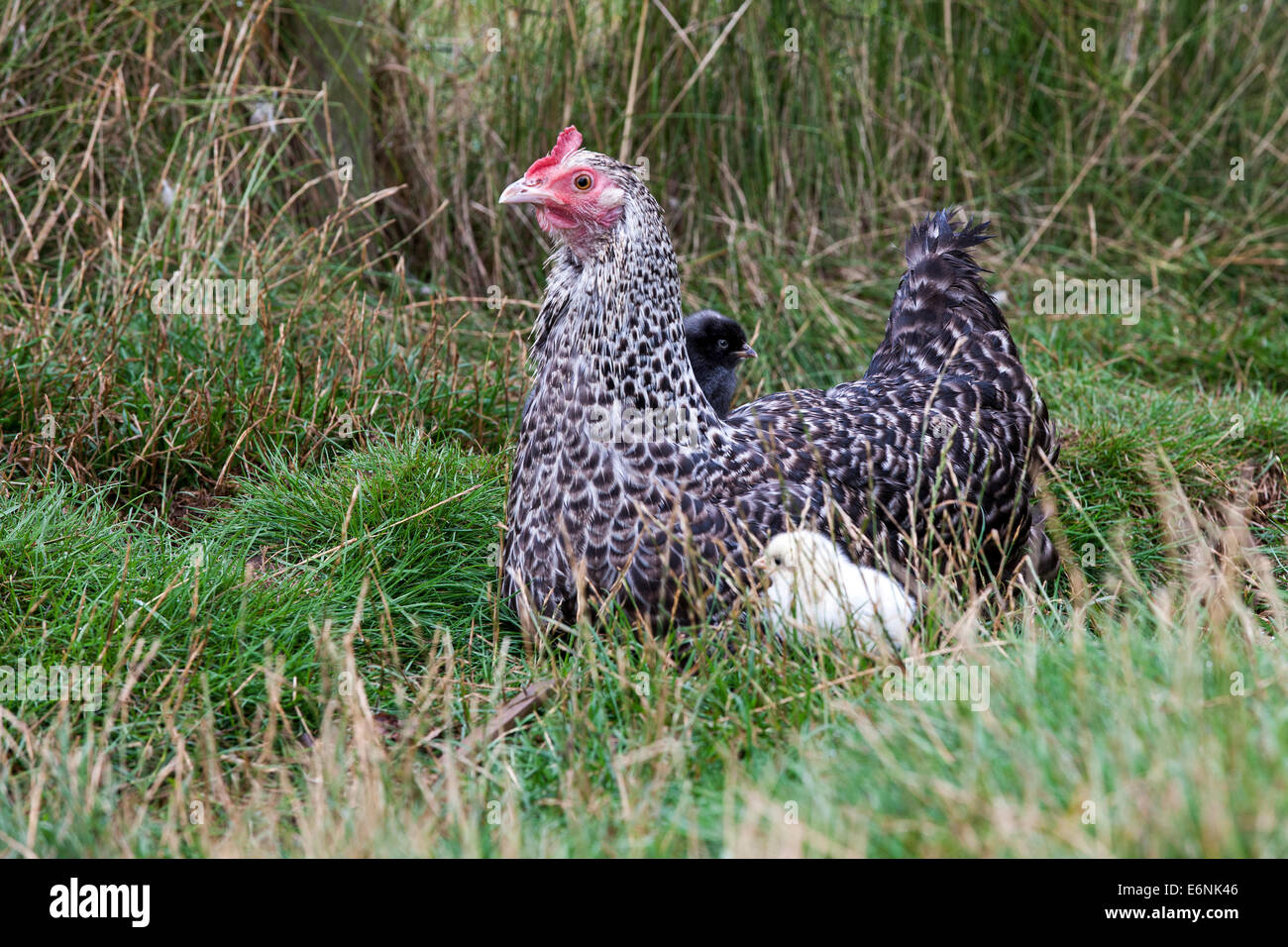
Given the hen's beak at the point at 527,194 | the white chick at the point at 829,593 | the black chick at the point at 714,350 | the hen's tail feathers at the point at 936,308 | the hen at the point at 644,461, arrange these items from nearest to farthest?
the white chick at the point at 829,593
the hen at the point at 644,461
the hen's beak at the point at 527,194
the hen's tail feathers at the point at 936,308
the black chick at the point at 714,350

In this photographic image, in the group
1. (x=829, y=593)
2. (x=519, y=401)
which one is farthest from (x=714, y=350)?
(x=829, y=593)

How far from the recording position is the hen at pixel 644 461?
128 inches

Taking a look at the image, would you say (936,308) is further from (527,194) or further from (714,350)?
(527,194)

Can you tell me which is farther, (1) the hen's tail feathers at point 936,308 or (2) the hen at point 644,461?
(1) the hen's tail feathers at point 936,308

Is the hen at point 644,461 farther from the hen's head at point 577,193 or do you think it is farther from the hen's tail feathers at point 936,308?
the hen's tail feathers at point 936,308

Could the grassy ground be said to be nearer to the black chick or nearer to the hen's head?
the black chick

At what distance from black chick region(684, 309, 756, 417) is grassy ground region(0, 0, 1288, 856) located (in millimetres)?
763

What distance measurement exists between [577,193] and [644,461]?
29.5 inches

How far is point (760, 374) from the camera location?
554 cm

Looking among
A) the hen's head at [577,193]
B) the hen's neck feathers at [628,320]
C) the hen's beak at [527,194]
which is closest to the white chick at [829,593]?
the hen's neck feathers at [628,320]

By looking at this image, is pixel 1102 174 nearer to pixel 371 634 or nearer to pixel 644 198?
pixel 644 198
